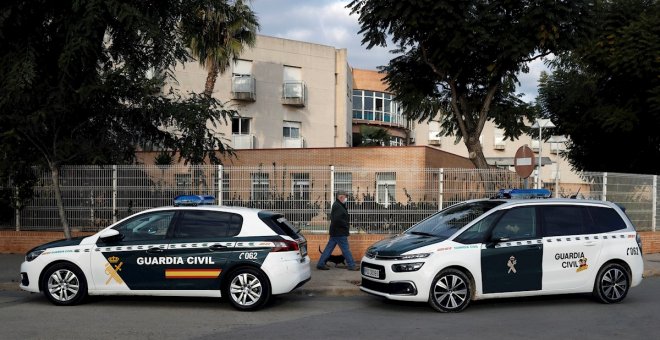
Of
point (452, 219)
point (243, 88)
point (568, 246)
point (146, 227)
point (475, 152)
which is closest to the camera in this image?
point (146, 227)

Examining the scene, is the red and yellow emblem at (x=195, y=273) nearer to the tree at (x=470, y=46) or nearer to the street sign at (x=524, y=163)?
the street sign at (x=524, y=163)

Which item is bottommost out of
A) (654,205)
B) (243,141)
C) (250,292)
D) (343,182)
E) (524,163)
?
(250,292)

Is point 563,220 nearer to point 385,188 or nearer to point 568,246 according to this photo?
point 568,246

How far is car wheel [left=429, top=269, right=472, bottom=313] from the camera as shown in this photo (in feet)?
28.4

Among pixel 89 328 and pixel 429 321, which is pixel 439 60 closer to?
pixel 429 321

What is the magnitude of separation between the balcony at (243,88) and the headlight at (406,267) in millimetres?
26704

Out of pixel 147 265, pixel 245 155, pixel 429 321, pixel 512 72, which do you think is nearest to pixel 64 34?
pixel 147 265

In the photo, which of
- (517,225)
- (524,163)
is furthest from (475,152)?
(517,225)

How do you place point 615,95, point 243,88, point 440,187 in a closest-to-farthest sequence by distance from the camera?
point 440,187 < point 615,95 < point 243,88

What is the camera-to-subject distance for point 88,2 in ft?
40.5

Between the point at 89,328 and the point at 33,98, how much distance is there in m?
6.85

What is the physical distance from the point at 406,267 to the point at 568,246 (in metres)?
2.56

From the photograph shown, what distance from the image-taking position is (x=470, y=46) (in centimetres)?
1717

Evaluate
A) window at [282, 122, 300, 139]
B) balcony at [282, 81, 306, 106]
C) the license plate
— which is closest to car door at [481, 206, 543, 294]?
the license plate
